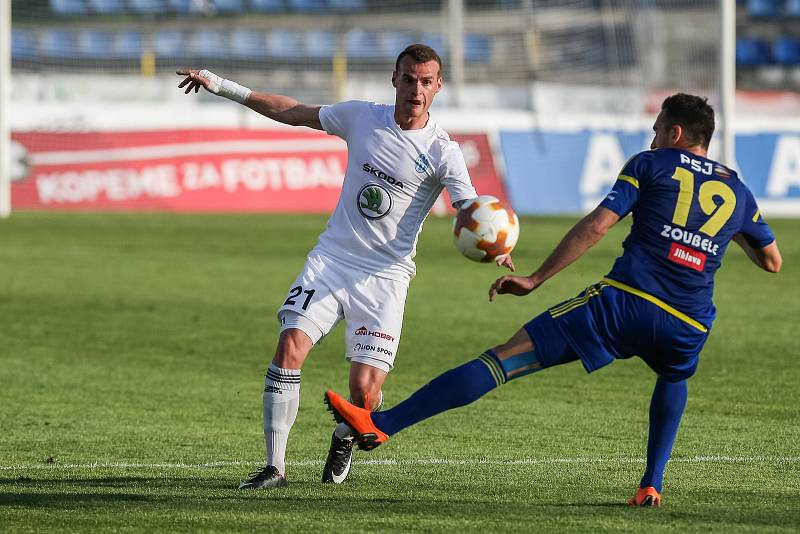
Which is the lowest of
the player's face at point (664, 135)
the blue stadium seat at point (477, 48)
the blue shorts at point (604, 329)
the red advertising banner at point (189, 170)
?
the red advertising banner at point (189, 170)

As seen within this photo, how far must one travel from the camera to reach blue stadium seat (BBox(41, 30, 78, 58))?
113 feet

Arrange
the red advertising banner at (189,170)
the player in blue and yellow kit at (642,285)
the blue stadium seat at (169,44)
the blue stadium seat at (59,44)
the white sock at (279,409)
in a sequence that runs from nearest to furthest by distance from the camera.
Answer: the player in blue and yellow kit at (642,285) < the white sock at (279,409) < the red advertising banner at (189,170) < the blue stadium seat at (59,44) < the blue stadium seat at (169,44)

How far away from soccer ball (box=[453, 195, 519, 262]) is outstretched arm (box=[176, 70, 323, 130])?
1179mm

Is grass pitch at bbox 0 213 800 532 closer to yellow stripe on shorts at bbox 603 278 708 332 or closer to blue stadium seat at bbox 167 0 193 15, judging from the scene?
yellow stripe on shorts at bbox 603 278 708 332

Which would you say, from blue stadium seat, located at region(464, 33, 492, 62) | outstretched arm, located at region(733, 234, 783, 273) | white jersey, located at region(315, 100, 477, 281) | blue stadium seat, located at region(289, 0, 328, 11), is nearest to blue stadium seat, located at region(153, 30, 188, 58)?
blue stadium seat, located at region(289, 0, 328, 11)

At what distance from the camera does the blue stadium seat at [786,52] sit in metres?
42.0

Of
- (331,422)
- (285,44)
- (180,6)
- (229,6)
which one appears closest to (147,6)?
(180,6)

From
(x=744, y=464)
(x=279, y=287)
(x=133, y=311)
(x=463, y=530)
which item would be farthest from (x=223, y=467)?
(x=279, y=287)

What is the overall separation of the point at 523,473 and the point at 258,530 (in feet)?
6.28

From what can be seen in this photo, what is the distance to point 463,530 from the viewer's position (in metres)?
5.47

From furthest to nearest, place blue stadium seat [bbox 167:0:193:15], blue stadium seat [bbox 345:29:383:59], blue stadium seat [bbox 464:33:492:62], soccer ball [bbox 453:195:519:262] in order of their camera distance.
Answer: blue stadium seat [bbox 464:33:492:62] → blue stadium seat [bbox 167:0:193:15] → blue stadium seat [bbox 345:29:383:59] → soccer ball [bbox 453:195:519:262]

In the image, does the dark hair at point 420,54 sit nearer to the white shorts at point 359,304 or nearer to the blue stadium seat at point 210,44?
the white shorts at point 359,304

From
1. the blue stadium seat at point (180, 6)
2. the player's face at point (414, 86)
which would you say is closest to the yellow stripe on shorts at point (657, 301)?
the player's face at point (414, 86)

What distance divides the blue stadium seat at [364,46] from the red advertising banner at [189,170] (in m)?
7.87
